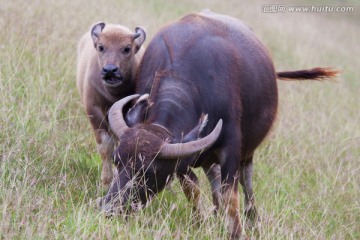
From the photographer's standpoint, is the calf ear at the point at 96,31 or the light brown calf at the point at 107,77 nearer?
the light brown calf at the point at 107,77

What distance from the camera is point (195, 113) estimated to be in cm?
626

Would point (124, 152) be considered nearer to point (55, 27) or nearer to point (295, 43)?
point (55, 27)

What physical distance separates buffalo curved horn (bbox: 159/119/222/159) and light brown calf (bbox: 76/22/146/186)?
5.44 feet

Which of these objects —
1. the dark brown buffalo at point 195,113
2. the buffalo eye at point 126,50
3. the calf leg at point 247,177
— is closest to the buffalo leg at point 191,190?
the dark brown buffalo at point 195,113

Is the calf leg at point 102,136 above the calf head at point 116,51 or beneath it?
beneath

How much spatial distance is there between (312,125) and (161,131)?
17.2 feet

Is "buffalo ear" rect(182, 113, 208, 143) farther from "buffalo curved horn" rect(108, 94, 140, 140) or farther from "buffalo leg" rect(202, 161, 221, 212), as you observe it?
"buffalo leg" rect(202, 161, 221, 212)

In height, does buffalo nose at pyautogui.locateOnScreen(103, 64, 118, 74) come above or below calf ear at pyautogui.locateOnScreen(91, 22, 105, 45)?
below

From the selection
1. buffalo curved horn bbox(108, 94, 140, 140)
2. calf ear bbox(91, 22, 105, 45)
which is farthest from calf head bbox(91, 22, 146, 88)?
buffalo curved horn bbox(108, 94, 140, 140)

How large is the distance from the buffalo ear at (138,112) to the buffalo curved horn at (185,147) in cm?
46

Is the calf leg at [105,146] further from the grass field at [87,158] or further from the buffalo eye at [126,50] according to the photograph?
the buffalo eye at [126,50]

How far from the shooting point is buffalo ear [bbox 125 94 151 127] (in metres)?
6.07

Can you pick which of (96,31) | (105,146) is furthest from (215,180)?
(96,31)

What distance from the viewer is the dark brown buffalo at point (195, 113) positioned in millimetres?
5801
